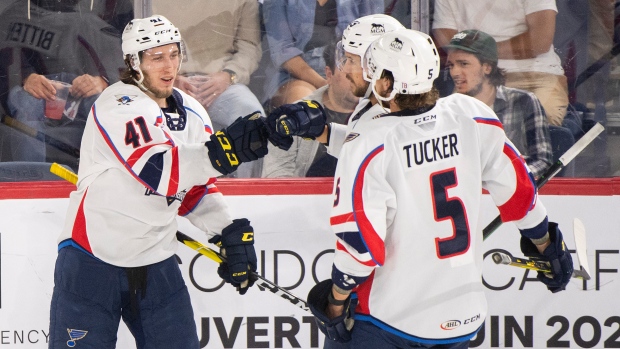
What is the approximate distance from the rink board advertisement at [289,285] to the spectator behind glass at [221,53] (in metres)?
0.40

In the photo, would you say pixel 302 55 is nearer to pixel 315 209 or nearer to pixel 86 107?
pixel 315 209

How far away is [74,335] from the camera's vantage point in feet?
8.71

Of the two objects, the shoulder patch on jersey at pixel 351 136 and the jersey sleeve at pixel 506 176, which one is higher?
the shoulder patch on jersey at pixel 351 136

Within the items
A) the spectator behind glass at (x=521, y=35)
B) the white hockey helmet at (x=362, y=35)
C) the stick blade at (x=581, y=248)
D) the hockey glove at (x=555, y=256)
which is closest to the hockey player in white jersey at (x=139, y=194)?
the white hockey helmet at (x=362, y=35)

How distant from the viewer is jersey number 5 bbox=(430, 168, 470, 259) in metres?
2.15

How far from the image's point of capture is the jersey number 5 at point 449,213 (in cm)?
215

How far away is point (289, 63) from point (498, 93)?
845 millimetres

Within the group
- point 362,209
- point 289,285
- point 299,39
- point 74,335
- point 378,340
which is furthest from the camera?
point 299,39

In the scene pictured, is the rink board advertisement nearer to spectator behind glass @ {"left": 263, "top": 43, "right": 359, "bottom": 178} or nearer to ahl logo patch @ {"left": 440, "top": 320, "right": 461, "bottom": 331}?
spectator behind glass @ {"left": 263, "top": 43, "right": 359, "bottom": 178}

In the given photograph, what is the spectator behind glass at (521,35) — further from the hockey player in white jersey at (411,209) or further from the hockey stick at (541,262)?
the hockey player in white jersey at (411,209)

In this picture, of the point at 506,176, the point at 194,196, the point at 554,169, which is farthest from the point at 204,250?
the point at 554,169

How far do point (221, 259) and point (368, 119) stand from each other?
0.93m

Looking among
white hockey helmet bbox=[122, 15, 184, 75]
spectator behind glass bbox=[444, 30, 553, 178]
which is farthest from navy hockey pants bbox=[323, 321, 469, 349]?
spectator behind glass bbox=[444, 30, 553, 178]

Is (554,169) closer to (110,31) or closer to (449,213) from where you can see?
(449,213)
